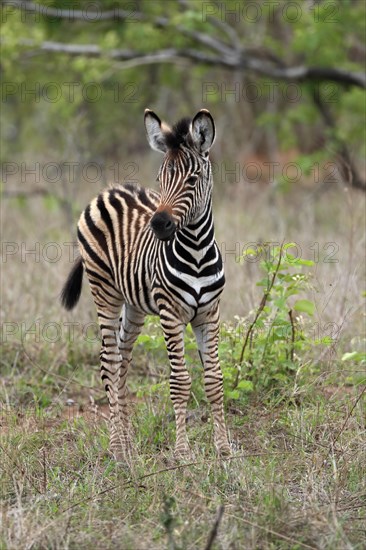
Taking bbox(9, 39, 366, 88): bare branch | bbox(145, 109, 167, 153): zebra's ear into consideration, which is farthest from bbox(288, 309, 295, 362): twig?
bbox(9, 39, 366, 88): bare branch

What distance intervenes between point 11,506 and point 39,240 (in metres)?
6.89

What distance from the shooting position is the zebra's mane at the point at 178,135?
17.6 ft

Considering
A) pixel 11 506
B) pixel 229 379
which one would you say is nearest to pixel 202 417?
pixel 229 379

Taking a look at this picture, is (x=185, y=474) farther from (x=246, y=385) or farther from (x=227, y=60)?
(x=227, y=60)

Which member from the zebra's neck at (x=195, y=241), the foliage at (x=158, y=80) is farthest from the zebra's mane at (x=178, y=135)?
the foliage at (x=158, y=80)

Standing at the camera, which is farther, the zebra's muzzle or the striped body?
the striped body

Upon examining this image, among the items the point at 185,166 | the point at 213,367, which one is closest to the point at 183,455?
the point at 213,367

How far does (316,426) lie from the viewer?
5676 mm

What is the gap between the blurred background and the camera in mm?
8781

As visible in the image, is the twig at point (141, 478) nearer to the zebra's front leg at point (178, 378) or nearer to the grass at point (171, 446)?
the grass at point (171, 446)

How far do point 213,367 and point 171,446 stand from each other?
1.99ft

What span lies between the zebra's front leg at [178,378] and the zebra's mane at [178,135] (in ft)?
3.55

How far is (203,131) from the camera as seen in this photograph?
5.34 metres

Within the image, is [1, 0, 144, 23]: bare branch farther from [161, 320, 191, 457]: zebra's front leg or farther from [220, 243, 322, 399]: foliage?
[161, 320, 191, 457]: zebra's front leg
